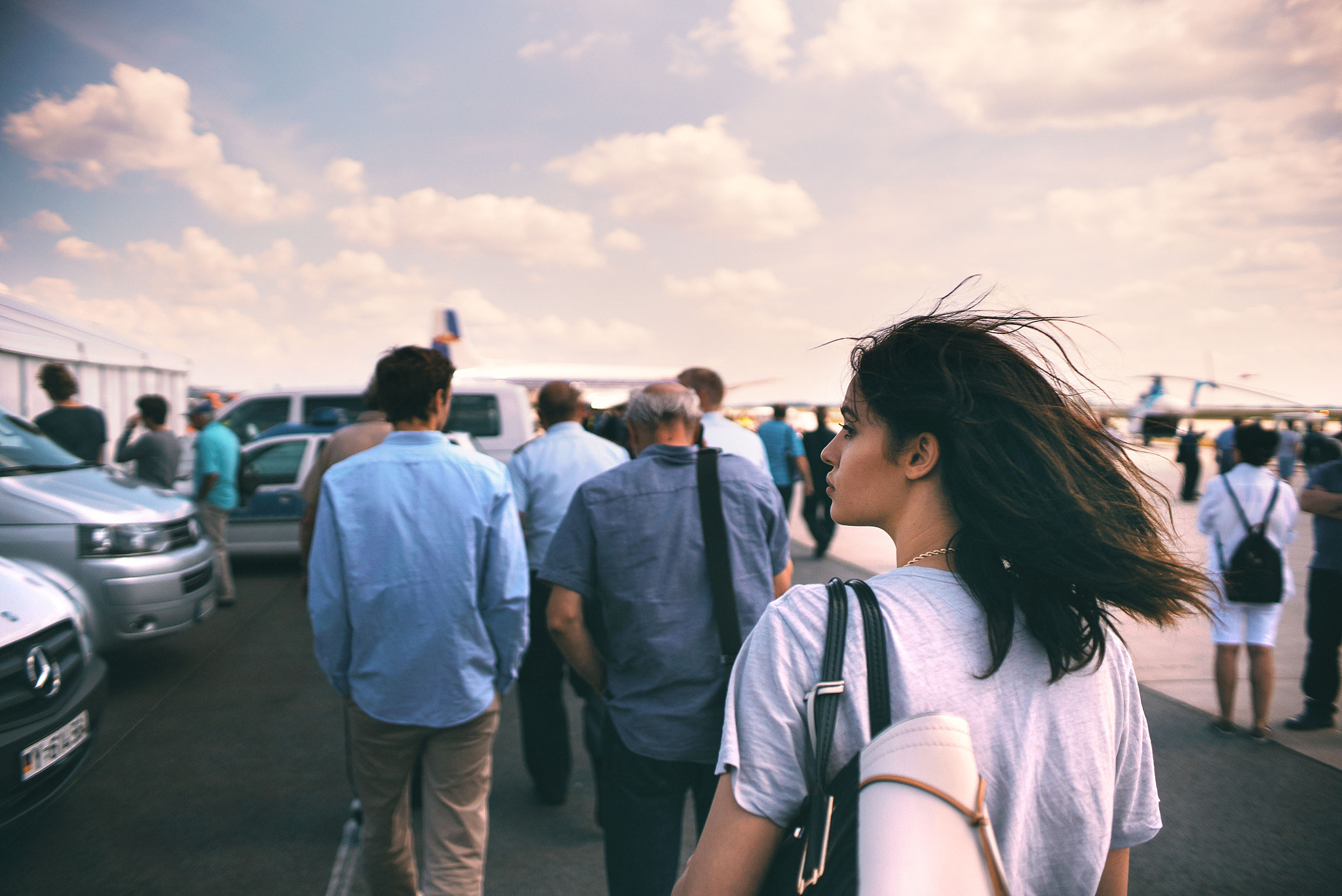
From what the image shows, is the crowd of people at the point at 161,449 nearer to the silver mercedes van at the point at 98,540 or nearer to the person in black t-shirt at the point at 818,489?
the silver mercedes van at the point at 98,540

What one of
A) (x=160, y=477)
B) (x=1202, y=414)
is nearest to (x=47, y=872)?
(x=160, y=477)

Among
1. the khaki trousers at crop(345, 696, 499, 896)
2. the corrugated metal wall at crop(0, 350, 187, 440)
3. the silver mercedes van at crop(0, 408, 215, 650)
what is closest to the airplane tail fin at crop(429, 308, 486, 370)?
the corrugated metal wall at crop(0, 350, 187, 440)

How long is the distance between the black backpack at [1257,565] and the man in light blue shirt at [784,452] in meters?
5.12

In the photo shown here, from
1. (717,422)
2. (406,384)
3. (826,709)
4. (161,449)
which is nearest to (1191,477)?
(717,422)

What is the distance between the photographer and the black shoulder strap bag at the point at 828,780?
78cm

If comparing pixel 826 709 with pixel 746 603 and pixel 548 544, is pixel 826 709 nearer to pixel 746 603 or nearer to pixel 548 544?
pixel 746 603

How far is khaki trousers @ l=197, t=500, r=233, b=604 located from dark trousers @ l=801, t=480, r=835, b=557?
21.2 feet

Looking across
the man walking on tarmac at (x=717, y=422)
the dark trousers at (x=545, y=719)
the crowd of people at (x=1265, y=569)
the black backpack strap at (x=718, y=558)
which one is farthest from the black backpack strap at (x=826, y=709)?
the crowd of people at (x=1265, y=569)

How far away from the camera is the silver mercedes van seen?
15.4ft

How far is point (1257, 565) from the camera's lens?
423 cm

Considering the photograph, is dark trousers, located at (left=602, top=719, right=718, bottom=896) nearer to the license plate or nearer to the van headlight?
the license plate

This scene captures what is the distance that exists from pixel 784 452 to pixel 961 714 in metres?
8.48

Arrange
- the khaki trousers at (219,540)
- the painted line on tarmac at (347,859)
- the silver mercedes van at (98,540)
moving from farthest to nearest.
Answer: the khaki trousers at (219,540) < the silver mercedes van at (98,540) < the painted line on tarmac at (347,859)

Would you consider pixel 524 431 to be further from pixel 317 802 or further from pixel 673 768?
pixel 673 768
